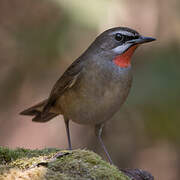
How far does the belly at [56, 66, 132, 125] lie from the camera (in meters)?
5.44

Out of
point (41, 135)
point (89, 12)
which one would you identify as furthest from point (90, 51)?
point (41, 135)

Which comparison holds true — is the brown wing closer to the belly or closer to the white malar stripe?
the belly

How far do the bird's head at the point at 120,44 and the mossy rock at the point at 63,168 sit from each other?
2373 millimetres

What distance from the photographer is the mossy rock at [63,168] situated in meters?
3.05

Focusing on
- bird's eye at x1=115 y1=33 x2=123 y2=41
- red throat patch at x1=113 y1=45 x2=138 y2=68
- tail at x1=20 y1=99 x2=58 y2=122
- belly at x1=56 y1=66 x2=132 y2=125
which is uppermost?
bird's eye at x1=115 y1=33 x2=123 y2=41

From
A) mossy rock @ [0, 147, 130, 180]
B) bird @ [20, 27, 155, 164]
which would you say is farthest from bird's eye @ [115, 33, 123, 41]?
mossy rock @ [0, 147, 130, 180]

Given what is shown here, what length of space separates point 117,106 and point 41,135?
4.09 meters

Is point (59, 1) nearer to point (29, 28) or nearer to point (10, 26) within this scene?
point (29, 28)

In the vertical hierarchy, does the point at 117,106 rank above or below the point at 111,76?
below

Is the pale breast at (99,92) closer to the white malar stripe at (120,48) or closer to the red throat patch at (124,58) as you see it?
the red throat patch at (124,58)

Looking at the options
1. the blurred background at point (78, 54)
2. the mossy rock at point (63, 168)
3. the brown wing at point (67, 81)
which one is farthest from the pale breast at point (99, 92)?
the mossy rock at point (63, 168)

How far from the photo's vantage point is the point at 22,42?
807 centimetres

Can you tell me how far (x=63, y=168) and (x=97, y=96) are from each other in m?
2.30

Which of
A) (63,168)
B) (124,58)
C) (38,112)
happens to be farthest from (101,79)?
(63,168)
